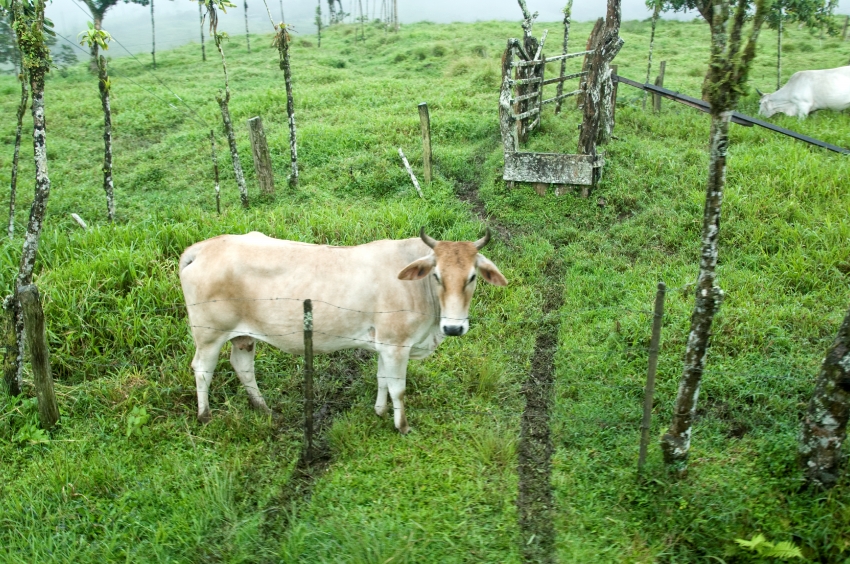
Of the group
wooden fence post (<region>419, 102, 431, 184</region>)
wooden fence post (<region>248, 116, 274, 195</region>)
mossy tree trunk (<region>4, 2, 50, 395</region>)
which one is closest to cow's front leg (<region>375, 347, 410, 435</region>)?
mossy tree trunk (<region>4, 2, 50, 395</region>)

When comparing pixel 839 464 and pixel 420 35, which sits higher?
pixel 420 35

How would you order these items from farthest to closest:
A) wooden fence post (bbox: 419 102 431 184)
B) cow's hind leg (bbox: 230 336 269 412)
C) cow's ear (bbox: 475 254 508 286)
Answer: wooden fence post (bbox: 419 102 431 184)
cow's hind leg (bbox: 230 336 269 412)
cow's ear (bbox: 475 254 508 286)

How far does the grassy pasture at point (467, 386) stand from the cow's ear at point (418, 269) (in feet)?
3.95

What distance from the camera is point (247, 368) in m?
5.15

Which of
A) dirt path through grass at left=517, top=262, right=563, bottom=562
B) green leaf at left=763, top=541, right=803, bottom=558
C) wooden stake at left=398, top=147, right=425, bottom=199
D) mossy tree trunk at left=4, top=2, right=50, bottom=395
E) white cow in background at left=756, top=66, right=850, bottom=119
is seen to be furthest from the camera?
white cow in background at left=756, top=66, right=850, bottom=119

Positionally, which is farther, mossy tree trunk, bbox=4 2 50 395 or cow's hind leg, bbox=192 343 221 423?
cow's hind leg, bbox=192 343 221 423

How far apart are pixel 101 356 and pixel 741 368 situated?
18.3ft

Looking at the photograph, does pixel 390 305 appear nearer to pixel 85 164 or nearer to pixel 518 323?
pixel 518 323

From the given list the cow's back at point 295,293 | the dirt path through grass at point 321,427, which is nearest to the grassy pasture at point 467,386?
the dirt path through grass at point 321,427

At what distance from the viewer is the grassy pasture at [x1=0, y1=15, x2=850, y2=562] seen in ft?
12.2

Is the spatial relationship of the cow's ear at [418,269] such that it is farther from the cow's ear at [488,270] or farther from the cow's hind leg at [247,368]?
the cow's hind leg at [247,368]

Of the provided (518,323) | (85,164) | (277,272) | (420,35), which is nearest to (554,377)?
(518,323)

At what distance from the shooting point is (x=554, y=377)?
5.46m

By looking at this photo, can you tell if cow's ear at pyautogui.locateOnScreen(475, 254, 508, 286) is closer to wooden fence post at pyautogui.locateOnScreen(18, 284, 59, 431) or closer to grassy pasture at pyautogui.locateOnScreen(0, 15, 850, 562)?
grassy pasture at pyautogui.locateOnScreen(0, 15, 850, 562)
